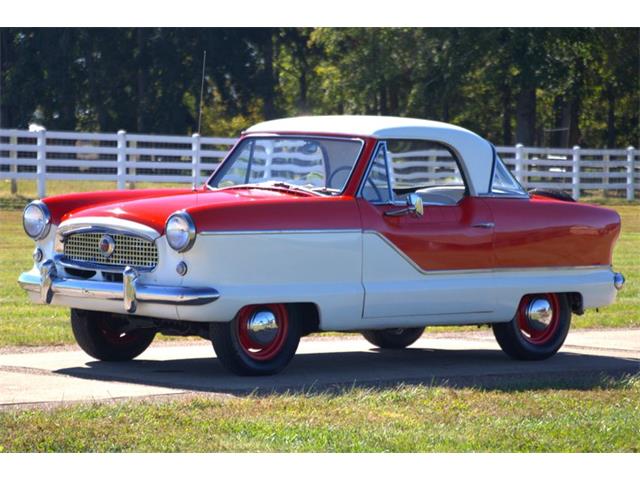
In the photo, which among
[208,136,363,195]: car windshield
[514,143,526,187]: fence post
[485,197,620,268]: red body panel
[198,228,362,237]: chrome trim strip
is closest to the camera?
[198,228,362,237]: chrome trim strip

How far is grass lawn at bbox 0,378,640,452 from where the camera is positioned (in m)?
7.07

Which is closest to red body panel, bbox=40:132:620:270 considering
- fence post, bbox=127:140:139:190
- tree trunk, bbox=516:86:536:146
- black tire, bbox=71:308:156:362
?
black tire, bbox=71:308:156:362

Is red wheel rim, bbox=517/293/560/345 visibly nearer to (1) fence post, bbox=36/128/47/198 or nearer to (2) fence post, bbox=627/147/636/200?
(1) fence post, bbox=36/128/47/198

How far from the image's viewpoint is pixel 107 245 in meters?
9.70

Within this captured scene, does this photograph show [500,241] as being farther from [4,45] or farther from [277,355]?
[4,45]

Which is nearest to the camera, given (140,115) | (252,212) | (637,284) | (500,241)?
(252,212)

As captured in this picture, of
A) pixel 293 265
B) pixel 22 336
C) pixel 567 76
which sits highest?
pixel 567 76

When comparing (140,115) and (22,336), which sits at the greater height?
(140,115)

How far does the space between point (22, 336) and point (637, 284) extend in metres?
8.36

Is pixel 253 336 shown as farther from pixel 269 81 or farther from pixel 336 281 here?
pixel 269 81

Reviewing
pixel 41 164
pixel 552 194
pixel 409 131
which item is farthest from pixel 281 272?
pixel 41 164

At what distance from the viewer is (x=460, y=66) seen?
148 ft

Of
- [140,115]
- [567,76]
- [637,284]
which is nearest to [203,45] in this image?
[140,115]

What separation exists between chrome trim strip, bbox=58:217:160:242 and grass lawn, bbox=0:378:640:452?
1.42m
